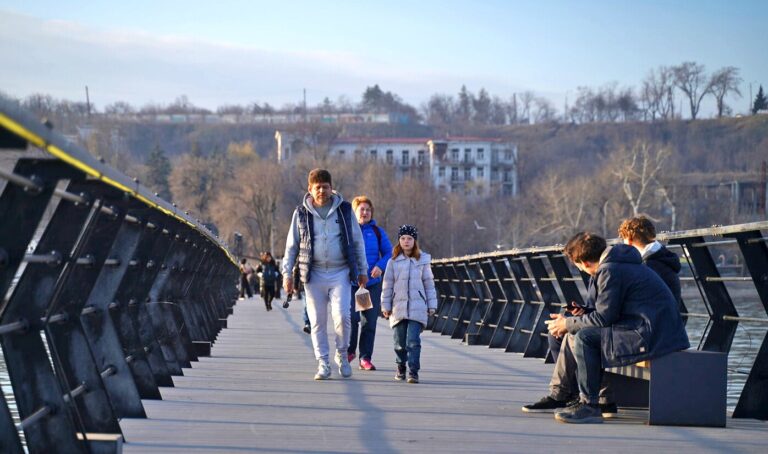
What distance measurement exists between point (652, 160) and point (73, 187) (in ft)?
464

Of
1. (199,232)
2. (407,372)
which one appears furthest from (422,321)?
(199,232)

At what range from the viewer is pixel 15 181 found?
562 centimetres

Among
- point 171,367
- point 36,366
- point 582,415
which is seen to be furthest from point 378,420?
point 171,367

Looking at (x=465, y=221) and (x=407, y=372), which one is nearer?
(x=407, y=372)

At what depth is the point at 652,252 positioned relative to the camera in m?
10.2

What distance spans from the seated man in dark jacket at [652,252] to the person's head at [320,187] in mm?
3294

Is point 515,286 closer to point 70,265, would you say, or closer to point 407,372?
point 407,372

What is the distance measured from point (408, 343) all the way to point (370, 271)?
155 cm

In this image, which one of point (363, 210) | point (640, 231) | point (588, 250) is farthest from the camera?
point (363, 210)

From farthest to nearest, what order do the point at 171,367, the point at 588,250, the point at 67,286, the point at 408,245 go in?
the point at 408,245 < the point at 171,367 < the point at 588,250 < the point at 67,286

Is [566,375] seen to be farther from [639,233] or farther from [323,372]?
[323,372]

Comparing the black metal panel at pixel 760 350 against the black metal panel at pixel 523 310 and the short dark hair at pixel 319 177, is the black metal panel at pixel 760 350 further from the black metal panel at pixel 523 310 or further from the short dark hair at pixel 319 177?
the black metal panel at pixel 523 310

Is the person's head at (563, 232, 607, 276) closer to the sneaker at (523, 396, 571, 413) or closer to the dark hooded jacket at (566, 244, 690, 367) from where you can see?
the dark hooded jacket at (566, 244, 690, 367)

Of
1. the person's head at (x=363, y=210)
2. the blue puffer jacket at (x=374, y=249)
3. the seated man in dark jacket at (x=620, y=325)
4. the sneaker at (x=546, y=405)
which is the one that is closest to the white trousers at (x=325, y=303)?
the blue puffer jacket at (x=374, y=249)
